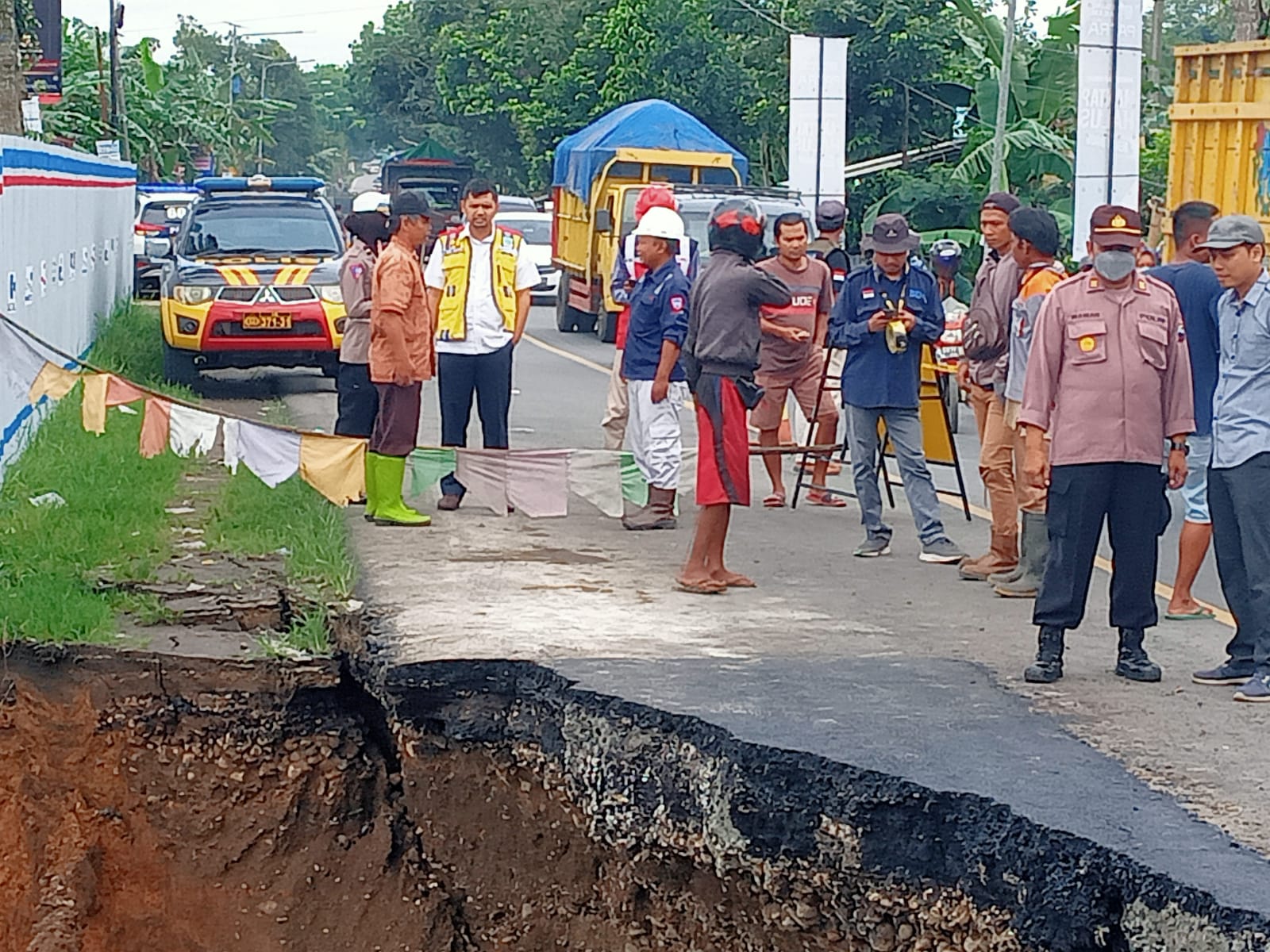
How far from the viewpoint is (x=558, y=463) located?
9148mm

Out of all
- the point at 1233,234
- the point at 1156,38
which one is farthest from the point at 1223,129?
the point at 1156,38

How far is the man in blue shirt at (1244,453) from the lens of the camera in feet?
20.1

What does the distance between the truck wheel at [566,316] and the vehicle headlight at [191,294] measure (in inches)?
354

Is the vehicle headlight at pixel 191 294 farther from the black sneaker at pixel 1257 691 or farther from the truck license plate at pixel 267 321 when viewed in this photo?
the black sneaker at pixel 1257 691

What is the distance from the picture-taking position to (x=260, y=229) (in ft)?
53.7

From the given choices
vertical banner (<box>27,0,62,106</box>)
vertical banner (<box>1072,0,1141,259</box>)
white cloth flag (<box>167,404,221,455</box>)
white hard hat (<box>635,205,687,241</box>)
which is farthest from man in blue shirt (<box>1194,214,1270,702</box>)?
vertical banner (<box>27,0,62,106</box>)

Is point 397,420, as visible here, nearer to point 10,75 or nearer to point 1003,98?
point 10,75

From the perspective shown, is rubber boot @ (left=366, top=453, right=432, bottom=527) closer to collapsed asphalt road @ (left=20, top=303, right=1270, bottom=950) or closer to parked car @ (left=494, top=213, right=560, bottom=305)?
collapsed asphalt road @ (left=20, top=303, right=1270, bottom=950)

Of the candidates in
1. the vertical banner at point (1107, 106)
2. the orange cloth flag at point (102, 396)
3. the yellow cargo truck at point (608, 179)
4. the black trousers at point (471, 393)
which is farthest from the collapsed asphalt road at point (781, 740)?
the yellow cargo truck at point (608, 179)

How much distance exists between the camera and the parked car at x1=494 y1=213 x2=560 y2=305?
94.3 ft

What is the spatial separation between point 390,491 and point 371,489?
0.14 m

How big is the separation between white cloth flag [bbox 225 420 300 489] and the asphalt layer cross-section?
0.48m

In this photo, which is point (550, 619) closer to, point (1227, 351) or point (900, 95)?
point (1227, 351)

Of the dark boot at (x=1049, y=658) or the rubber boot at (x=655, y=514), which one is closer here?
the dark boot at (x=1049, y=658)
